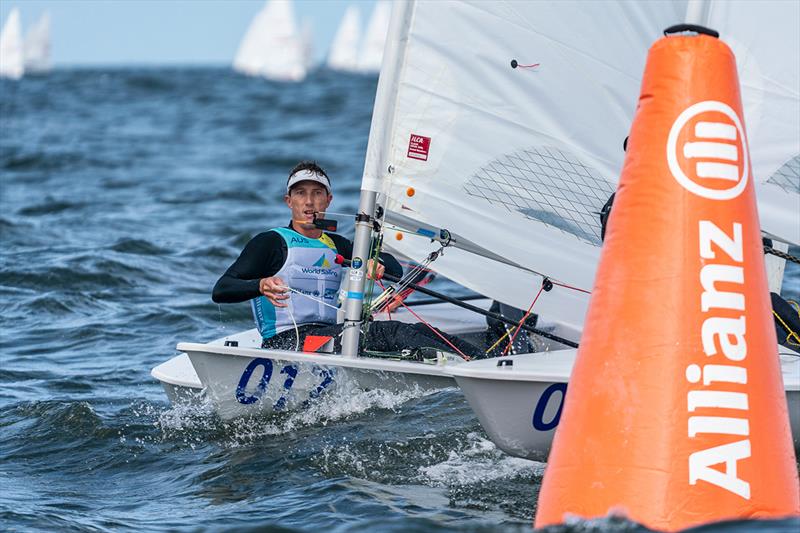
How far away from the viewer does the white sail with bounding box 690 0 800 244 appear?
5105mm

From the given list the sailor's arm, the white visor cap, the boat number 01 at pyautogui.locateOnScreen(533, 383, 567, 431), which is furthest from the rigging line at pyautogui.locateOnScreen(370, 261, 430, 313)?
the boat number 01 at pyautogui.locateOnScreen(533, 383, 567, 431)

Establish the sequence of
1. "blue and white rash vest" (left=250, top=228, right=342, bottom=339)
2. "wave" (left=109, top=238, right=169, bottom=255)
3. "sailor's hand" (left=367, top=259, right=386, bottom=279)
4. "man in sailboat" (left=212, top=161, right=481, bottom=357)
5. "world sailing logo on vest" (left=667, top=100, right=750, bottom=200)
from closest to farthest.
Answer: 1. "world sailing logo on vest" (left=667, top=100, right=750, bottom=200)
2. "sailor's hand" (left=367, top=259, right=386, bottom=279)
3. "man in sailboat" (left=212, top=161, right=481, bottom=357)
4. "blue and white rash vest" (left=250, top=228, right=342, bottom=339)
5. "wave" (left=109, top=238, right=169, bottom=255)

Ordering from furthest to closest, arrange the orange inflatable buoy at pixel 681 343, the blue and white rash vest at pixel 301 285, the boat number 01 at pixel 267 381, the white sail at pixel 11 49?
the white sail at pixel 11 49, the blue and white rash vest at pixel 301 285, the boat number 01 at pixel 267 381, the orange inflatable buoy at pixel 681 343

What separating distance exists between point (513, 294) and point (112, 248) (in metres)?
6.02

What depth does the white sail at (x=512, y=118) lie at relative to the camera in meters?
4.92

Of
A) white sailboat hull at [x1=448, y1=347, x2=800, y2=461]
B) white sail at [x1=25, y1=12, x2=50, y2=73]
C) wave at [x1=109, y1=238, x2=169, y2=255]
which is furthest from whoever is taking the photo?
white sail at [x1=25, y1=12, x2=50, y2=73]

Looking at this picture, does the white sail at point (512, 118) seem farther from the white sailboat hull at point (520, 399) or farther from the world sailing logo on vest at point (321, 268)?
the white sailboat hull at point (520, 399)

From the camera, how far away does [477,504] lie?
416cm

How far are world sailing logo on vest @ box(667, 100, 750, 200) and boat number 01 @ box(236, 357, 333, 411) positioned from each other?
2218mm

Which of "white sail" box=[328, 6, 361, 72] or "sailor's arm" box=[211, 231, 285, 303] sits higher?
"white sail" box=[328, 6, 361, 72]

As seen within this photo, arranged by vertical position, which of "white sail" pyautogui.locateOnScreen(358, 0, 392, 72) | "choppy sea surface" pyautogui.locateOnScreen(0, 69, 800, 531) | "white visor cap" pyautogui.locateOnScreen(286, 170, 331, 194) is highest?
"white sail" pyautogui.locateOnScreen(358, 0, 392, 72)

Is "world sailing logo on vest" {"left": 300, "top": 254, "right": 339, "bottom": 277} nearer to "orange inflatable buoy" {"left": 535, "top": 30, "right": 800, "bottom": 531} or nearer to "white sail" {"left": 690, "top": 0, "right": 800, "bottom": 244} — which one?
"white sail" {"left": 690, "top": 0, "right": 800, "bottom": 244}

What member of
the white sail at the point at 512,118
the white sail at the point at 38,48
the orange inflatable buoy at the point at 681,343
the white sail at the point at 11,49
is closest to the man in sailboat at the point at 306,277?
the white sail at the point at 512,118

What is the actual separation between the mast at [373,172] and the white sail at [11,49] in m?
55.9
